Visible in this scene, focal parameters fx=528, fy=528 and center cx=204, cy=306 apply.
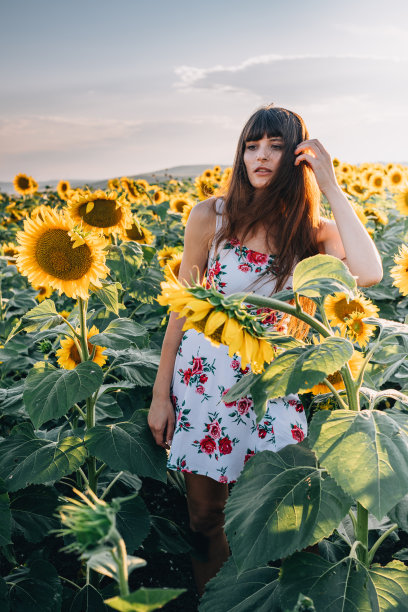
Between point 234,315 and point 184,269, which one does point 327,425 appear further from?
point 184,269

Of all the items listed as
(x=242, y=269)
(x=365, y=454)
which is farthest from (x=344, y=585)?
(x=242, y=269)

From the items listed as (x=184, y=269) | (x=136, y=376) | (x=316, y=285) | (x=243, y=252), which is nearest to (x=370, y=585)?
(x=316, y=285)

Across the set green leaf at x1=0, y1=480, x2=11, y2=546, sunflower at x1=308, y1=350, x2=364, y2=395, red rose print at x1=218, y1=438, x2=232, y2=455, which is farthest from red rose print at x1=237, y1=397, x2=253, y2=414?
green leaf at x1=0, y1=480, x2=11, y2=546

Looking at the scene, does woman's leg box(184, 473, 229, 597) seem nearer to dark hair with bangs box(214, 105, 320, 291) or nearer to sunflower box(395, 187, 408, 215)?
dark hair with bangs box(214, 105, 320, 291)

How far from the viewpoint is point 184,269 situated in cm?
200

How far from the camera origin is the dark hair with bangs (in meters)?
1.86

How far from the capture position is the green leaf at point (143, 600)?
18.1 inches

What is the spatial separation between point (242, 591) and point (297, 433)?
57 centimetres

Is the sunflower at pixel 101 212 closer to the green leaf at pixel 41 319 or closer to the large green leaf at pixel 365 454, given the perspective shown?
the green leaf at pixel 41 319

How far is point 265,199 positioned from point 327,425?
41.1 inches

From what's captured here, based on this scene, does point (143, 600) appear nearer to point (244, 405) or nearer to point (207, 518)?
point (244, 405)

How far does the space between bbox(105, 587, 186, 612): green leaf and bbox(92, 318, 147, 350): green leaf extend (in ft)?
3.87

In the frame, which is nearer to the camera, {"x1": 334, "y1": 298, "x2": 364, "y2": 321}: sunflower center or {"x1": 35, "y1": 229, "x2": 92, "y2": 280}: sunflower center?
{"x1": 35, "y1": 229, "x2": 92, "y2": 280}: sunflower center

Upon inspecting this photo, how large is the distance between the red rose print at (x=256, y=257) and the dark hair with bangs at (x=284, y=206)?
0.13 feet
